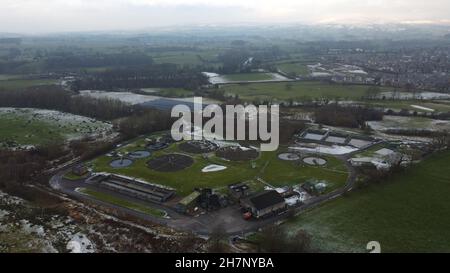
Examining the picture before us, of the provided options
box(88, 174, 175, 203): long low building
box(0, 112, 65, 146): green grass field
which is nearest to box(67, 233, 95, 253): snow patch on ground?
box(88, 174, 175, 203): long low building

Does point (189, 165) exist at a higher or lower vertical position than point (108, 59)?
lower

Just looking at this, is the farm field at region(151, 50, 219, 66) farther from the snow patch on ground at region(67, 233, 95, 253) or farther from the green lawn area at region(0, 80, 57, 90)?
the snow patch on ground at region(67, 233, 95, 253)

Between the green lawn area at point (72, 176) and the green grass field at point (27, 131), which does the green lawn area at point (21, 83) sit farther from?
the green lawn area at point (72, 176)

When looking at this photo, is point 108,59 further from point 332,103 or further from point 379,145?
point 379,145

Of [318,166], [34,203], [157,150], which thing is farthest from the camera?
[157,150]

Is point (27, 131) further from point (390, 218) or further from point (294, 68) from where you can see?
point (294, 68)

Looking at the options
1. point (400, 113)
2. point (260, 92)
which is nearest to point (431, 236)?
point (400, 113)
